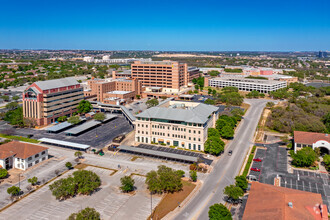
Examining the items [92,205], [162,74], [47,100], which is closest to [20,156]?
[92,205]

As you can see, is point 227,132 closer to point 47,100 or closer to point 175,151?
point 175,151

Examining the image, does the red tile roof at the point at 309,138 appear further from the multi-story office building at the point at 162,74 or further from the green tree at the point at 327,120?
the multi-story office building at the point at 162,74

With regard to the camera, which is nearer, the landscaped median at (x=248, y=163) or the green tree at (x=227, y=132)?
the landscaped median at (x=248, y=163)

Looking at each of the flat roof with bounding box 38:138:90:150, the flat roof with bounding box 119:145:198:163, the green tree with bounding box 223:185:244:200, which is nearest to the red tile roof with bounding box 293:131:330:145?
the flat roof with bounding box 119:145:198:163

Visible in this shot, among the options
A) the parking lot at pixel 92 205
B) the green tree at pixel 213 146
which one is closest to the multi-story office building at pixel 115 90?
the green tree at pixel 213 146

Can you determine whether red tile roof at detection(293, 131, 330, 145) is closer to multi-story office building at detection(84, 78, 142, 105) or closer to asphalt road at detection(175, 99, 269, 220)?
asphalt road at detection(175, 99, 269, 220)

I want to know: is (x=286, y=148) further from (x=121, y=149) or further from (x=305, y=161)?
(x=121, y=149)
